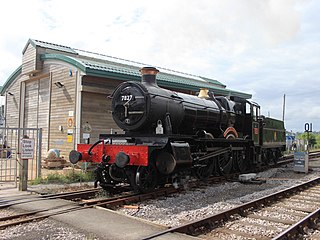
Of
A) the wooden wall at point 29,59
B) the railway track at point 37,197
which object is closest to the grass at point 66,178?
the railway track at point 37,197

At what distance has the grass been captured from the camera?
418 inches

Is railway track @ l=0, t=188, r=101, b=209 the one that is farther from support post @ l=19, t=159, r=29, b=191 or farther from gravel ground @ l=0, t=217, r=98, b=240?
gravel ground @ l=0, t=217, r=98, b=240

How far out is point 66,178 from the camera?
439 inches

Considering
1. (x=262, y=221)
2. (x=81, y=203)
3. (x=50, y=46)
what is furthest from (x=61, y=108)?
(x=262, y=221)

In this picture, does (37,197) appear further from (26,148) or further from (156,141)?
(156,141)

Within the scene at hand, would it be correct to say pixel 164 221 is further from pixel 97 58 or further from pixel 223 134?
pixel 97 58

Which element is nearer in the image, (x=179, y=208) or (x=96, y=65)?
(x=179, y=208)

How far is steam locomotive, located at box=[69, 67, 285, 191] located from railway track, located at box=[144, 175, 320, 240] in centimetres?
214

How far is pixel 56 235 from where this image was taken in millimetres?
5148

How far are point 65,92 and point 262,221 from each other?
11.4 meters

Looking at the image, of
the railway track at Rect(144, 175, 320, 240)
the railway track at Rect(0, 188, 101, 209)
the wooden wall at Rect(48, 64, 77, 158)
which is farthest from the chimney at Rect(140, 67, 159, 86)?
the wooden wall at Rect(48, 64, 77, 158)

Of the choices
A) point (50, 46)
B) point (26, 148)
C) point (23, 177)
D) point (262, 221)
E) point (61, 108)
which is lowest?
point (262, 221)

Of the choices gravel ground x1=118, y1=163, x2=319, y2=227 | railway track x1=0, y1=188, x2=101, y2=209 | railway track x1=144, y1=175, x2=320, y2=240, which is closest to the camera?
railway track x1=144, y1=175, x2=320, y2=240

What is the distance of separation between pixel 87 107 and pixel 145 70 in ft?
19.0
